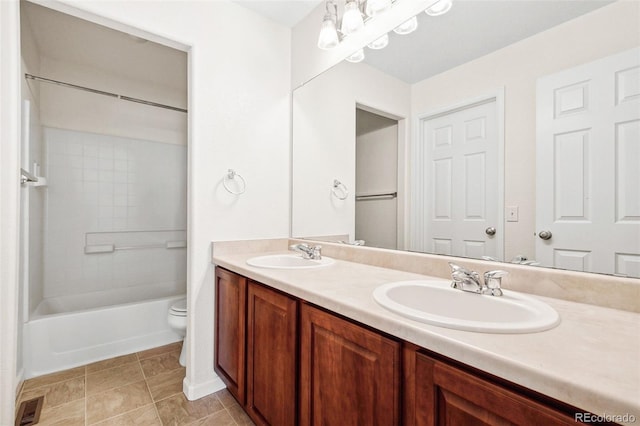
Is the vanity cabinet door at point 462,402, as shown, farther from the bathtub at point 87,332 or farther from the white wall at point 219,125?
the bathtub at point 87,332

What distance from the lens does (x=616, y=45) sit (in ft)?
2.70

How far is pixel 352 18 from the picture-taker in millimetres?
1542

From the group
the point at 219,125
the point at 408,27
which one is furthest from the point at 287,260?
the point at 408,27

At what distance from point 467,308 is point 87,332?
244 cm

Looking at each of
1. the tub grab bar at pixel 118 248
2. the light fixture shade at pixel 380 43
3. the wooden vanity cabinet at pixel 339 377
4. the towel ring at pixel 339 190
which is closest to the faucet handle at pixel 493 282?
the wooden vanity cabinet at pixel 339 377

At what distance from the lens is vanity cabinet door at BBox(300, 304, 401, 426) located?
74 centimetres

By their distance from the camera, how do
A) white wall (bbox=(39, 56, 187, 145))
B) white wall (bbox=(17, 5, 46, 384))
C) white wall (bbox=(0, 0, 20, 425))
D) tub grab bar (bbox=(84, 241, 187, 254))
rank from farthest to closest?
tub grab bar (bbox=(84, 241, 187, 254)) < white wall (bbox=(39, 56, 187, 145)) < white wall (bbox=(17, 5, 46, 384)) < white wall (bbox=(0, 0, 20, 425))

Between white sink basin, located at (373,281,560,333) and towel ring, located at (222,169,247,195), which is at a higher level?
towel ring, located at (222,169,247,195)

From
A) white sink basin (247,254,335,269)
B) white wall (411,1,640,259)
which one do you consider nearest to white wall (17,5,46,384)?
white sink basin (247,254,335,269)

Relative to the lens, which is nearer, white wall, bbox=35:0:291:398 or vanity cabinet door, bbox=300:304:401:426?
vanity cabinet door, bbox=300:304:401:426

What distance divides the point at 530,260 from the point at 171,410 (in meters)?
1.89

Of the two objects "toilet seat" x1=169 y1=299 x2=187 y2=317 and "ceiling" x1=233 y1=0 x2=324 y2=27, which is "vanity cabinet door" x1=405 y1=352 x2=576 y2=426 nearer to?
"toilet seat" x1=169 y1=299 x2=187 y2=317

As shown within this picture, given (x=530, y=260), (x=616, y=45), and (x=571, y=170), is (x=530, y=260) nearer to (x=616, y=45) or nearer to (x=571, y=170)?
(x=571, y=170)

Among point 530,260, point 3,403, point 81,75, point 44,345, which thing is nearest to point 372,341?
point 530,260
